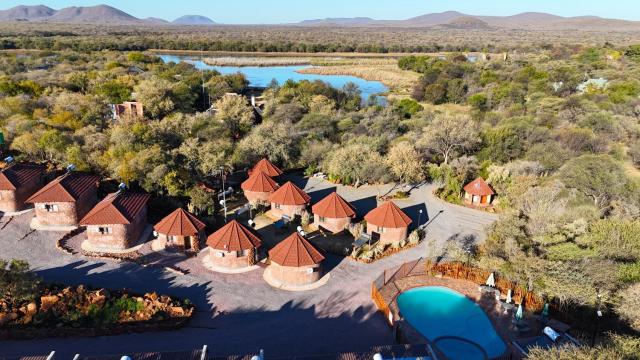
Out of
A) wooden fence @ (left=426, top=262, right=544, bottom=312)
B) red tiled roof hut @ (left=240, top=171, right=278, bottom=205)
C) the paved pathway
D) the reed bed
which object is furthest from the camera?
the reed bed

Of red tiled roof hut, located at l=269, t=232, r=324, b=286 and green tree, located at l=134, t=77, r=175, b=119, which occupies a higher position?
green tree, located at l=134, t=77, r=175, b=119

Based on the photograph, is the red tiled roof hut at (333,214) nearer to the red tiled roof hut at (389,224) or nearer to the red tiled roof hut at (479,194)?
the red tiled roof hut at (389,224)

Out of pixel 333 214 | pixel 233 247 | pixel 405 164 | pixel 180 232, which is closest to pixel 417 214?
pixel 405 164

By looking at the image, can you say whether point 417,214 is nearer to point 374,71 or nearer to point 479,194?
point 479,194

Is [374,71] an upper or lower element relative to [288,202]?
upper

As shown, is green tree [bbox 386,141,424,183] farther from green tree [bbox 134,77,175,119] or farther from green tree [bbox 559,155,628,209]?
green tree [bbox 134,77,175,119]

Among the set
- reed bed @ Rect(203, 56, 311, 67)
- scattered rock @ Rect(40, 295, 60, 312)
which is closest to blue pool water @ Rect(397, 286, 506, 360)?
scattered rock @ Rect(40, 295, 60, 312)
